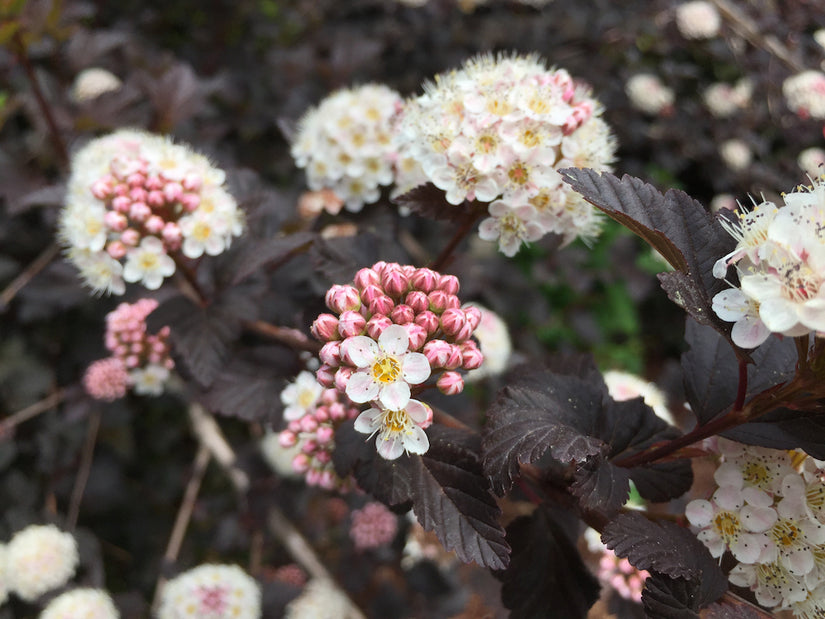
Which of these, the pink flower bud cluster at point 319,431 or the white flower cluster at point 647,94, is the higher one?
the pink flower bud cluster at point 319,431

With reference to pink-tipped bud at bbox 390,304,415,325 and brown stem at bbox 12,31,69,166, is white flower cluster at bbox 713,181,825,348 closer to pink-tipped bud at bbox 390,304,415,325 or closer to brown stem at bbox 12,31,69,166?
pink-tipped bud at bbox 390,304,415,325

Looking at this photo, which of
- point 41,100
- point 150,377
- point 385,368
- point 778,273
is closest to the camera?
point 778,273

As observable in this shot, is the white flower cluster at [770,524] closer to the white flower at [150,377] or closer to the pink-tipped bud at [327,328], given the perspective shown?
the pink-tipped bud at [327,328]

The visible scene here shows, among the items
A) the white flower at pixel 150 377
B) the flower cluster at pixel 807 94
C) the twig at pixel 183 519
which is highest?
the white flower at pixel 150 377

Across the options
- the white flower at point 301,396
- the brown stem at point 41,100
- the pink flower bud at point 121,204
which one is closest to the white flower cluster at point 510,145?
the white flower at point 301,396

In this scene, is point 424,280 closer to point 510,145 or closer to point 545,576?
point 510,145

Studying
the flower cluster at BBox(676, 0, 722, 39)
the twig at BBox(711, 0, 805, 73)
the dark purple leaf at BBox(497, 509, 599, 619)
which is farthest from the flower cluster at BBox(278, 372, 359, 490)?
the twig at BBox(711, 0, 805, 73)

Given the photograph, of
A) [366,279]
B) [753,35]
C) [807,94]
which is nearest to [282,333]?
[366,279]
